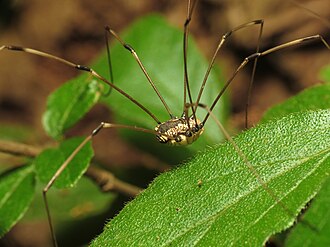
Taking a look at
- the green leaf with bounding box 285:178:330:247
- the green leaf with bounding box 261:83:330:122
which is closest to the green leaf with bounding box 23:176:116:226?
the green leaf with bounding box 261:83:330:122

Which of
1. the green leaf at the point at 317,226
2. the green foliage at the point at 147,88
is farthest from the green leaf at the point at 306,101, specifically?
the green leaf at the point at 317,226

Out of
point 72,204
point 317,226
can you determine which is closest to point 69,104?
point 72,204

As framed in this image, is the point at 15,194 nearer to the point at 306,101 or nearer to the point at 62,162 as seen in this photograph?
the point at 62,162

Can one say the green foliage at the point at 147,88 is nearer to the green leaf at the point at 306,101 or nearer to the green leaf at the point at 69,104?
the green leaf at the point at 69,104

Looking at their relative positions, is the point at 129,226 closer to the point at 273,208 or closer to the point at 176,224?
the point at 176,224

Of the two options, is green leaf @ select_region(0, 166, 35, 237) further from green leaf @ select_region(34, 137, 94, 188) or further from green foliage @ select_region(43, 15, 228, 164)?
green foliage @ select_region(43, 15, 228, 164)

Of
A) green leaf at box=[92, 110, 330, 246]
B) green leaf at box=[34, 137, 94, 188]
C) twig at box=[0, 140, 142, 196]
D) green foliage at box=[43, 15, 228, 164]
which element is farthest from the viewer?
green foliage at box=[43, 15, 228, 164]
